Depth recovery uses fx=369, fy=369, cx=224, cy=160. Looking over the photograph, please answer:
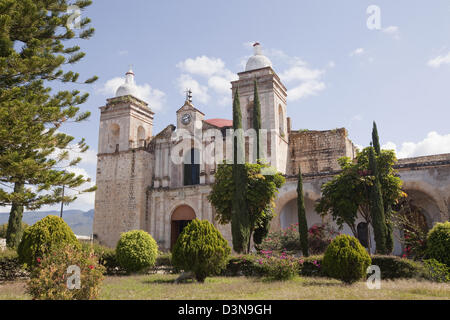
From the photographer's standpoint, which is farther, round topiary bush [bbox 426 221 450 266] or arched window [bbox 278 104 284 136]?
arched window [bbox 278 104 284 136]

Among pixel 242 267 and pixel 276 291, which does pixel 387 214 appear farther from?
pixel 276 291

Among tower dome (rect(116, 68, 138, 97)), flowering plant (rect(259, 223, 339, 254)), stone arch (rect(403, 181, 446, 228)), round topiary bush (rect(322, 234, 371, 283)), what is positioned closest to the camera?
round topiary bush (rect(322, 234, 371, 283))

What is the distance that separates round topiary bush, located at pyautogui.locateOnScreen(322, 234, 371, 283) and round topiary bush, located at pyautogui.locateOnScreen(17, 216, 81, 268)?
674cm

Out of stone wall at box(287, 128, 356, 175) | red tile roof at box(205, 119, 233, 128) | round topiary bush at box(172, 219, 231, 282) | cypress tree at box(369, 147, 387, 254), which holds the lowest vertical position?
round topiary bush at box(172, 219, 231, 282)

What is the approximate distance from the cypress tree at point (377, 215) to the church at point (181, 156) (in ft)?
28.4

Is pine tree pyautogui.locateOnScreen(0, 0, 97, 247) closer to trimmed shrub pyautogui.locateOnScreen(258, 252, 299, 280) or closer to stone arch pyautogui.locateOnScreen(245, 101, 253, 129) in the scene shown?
trimmed shrub pyautogui.locateOnScreen(258, 252, 299, 280)

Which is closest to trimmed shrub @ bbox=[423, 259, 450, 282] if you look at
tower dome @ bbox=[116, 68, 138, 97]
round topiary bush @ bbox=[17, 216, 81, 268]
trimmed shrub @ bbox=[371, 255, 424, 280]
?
trimmed shrub @ bbox=[371, 255, 424, 280]

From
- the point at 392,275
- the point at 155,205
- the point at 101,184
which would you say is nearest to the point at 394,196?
the point at 392,275

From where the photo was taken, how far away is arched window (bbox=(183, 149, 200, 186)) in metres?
25.2

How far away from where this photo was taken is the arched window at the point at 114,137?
26.4 meters

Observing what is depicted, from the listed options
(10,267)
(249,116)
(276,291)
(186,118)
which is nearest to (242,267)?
(276,291)

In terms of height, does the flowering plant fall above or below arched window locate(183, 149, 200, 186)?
below

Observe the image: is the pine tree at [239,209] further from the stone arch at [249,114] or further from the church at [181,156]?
the stone arch at [249,114]

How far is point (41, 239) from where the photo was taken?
10.3 meters
